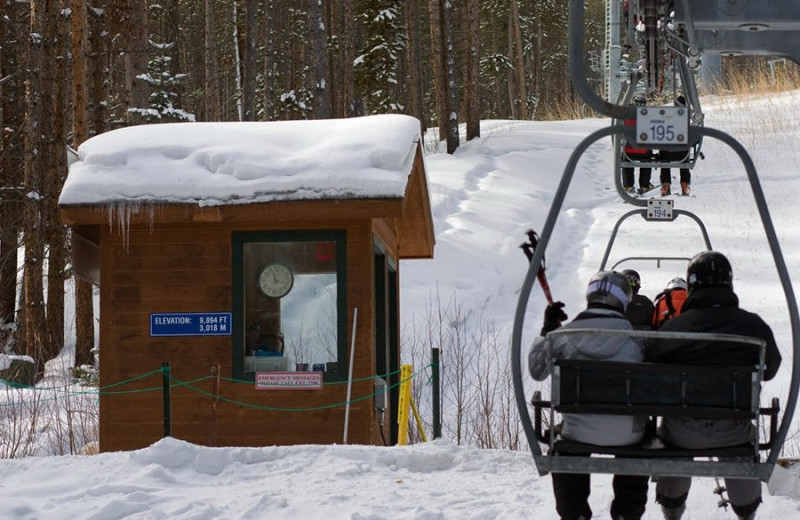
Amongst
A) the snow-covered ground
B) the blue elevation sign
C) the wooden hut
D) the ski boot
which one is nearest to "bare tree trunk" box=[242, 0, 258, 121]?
the snow-covered ground

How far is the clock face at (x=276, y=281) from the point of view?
405 inches

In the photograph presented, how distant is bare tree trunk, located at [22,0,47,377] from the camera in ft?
58.3

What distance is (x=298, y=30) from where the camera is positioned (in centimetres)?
3941

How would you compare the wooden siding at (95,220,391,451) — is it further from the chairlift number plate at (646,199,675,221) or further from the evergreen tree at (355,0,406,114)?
the evergreen tree at (355,0,406,114)

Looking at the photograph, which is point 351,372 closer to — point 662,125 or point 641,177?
point 641,177

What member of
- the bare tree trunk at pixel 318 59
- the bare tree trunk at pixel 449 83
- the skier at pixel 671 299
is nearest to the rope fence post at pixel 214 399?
the skier at pixel 671 299

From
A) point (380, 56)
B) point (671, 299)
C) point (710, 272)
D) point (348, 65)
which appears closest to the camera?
point (710, 272)

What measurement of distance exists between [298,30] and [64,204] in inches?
1198

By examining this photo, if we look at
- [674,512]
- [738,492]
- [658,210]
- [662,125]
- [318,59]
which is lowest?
[674,512]

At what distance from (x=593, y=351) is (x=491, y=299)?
1308cm

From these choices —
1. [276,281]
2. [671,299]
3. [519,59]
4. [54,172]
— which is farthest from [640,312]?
[519,59]

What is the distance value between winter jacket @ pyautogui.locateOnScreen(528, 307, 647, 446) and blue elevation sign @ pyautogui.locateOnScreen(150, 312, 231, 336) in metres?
5.56

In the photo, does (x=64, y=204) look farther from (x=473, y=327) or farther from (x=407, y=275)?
(x=407, y=275)

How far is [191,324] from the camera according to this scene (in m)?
10.4
